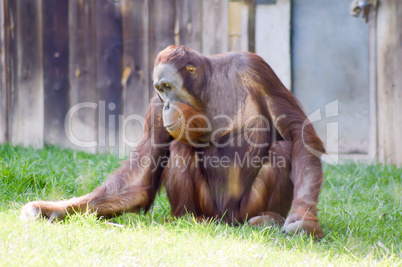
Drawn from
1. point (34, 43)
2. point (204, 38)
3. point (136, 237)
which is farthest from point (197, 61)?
point (34, 43)

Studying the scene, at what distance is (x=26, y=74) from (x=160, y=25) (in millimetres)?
1428

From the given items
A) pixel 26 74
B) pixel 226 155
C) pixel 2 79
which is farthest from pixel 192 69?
pixel 2 79

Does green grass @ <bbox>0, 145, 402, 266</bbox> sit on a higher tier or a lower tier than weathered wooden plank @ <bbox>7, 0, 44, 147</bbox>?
lower

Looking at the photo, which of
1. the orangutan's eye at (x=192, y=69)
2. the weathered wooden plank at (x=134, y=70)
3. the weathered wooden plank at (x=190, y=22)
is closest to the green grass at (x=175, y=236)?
the orangutan's eye at (x=192, y=69)

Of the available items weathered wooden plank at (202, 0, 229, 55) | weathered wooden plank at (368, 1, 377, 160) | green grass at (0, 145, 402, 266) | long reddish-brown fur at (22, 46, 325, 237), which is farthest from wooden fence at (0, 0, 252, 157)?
long reddish-brown fur at (22, 46, 325, 237)

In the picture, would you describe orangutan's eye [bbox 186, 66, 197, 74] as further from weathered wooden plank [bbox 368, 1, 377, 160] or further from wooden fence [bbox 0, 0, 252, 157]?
weathered wooden plank [bbox 368, 1, 377, 160]

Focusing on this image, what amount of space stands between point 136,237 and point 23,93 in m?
3.43

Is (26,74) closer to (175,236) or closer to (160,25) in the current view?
(160,25)

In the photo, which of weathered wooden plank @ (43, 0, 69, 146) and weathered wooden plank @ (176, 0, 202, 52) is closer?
weathered wooden plank @ (176, 0, 202, 52)

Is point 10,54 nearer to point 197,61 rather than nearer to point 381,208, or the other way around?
point 197,61

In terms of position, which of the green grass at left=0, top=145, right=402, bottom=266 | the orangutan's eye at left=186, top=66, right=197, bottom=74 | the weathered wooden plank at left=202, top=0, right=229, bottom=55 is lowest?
the green grass at left=0, top=145, right=402, bottom=266

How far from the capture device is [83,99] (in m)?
5.36

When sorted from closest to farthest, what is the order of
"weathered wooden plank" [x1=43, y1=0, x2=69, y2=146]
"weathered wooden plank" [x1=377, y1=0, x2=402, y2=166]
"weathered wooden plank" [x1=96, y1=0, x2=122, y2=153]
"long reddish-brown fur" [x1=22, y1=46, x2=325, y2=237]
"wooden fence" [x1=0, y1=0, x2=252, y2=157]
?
1. "long reddish-brown fur" [x1=22, y1=46, x2=325, y2=237]
2. "weathered wooden plank" [x1=377, y1=0, x2=402, y2=166]
3. "wooden fence" [x1=0, y1=0, x2=252, y2=157]
4. "weathered wooden plank" [x1=96, y1=0, x2=122, y2=153]
5. "weathered wooden plank" [x1=43, y1=0, x2=69, y2=146]

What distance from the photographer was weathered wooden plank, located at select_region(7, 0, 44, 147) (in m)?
5.46
